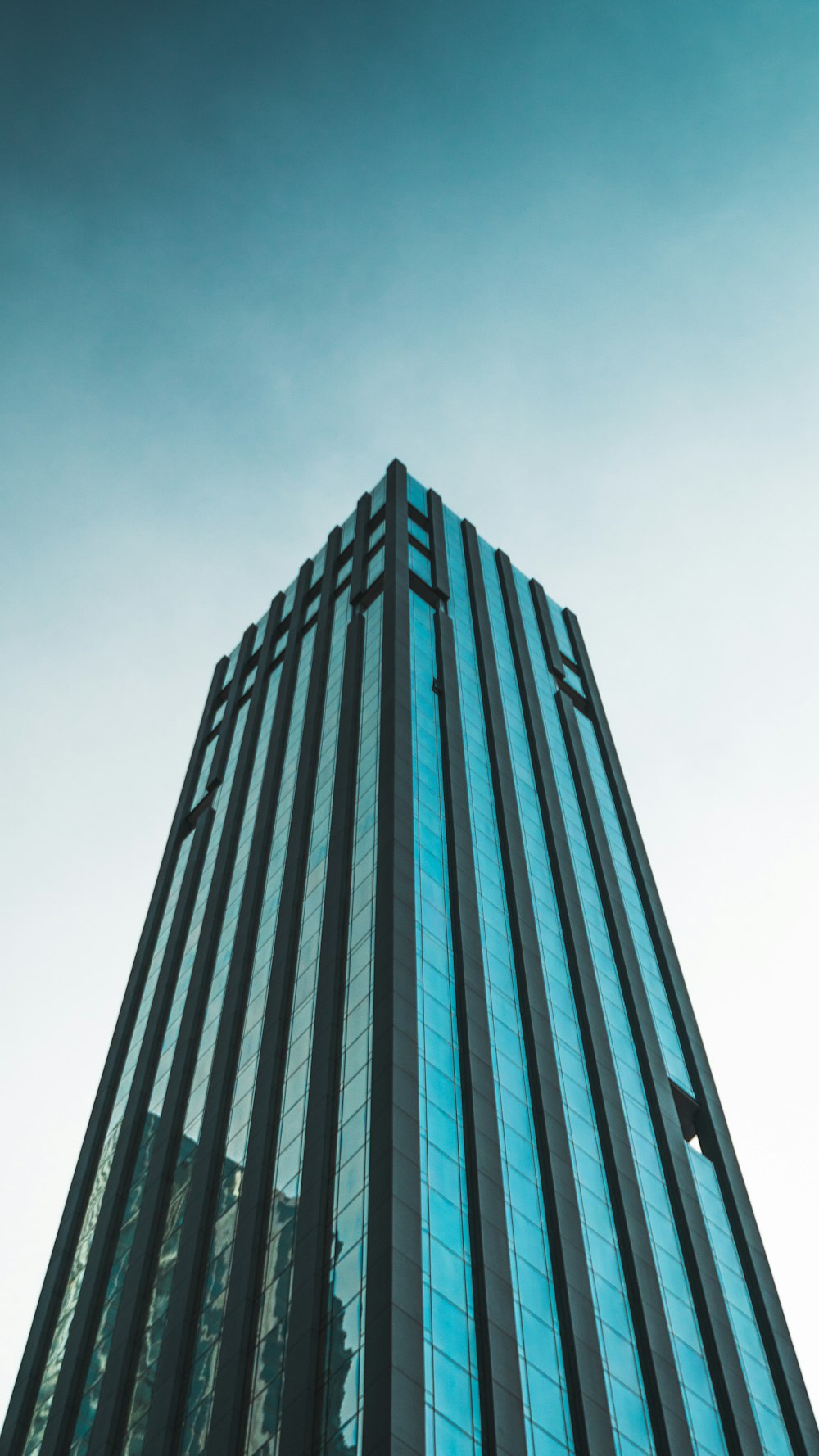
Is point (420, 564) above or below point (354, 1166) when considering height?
above

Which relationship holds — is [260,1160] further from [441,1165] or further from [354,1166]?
[441,1165]

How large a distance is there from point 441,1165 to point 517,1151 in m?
5.67

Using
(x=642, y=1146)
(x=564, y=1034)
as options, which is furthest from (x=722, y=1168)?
(x=564, y=1034)

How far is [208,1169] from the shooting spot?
4612cm

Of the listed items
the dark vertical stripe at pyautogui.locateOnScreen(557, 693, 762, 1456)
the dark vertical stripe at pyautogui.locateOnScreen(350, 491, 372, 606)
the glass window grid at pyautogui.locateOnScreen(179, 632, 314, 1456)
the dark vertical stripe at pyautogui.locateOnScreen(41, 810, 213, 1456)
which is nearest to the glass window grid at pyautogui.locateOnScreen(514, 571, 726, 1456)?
the dark vertical stripe at pyautogui.locateOnScreen(557, 693, 762, 1456)

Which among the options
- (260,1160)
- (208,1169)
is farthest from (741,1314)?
(208,1169)

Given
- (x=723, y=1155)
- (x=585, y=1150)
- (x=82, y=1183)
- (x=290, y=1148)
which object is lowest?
(x=290, y=1148)

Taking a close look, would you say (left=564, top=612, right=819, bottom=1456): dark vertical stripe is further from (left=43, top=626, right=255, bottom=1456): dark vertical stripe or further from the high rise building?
(left=43, top=626, right=255, bottom=1456): dark vertical stripe

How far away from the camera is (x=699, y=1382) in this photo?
1695 inches

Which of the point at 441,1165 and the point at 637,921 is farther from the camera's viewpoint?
the point at 637,921

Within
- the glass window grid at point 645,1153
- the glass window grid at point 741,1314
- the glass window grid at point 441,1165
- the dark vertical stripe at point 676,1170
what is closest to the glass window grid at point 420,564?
the glass window grid at point 645,1153

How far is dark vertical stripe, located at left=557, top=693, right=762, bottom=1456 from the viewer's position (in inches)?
1706

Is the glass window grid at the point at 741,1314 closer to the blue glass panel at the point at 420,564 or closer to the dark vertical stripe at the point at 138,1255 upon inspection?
the dark vertical stripe at the point at 138,1255

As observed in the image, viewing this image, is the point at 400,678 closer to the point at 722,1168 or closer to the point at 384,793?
the point at 384,793
